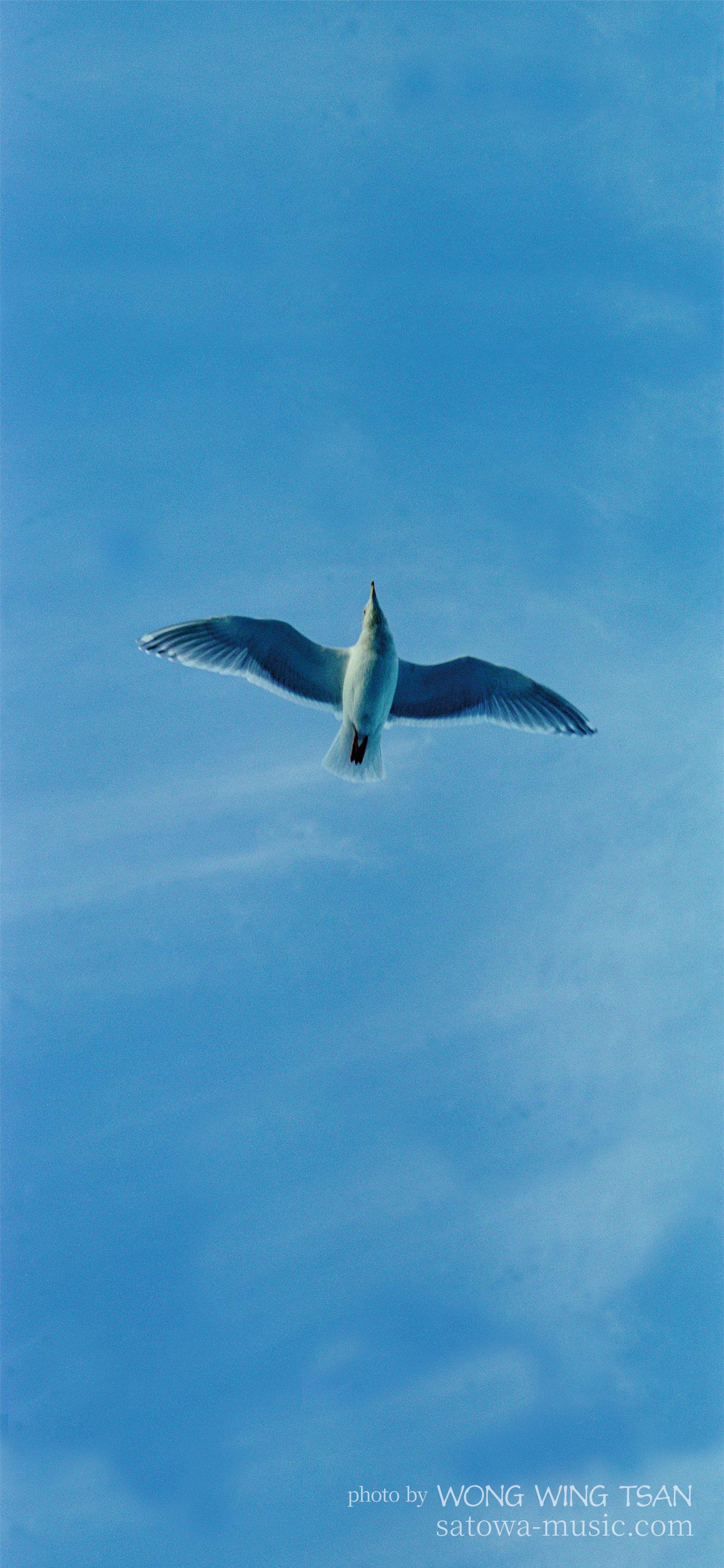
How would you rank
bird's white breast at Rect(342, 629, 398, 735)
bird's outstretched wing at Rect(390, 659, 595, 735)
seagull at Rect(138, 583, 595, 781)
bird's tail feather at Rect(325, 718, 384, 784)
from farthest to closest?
1. bird's outstretched wing at Rect(390, 659, 595, 735)
2. bird's tail feather at Rect(325, 718, 384, 784)
3. seagull at Rect(138, 583, 595, 781)
4. bird's white breast at Rect(342, 629, 398, 735)

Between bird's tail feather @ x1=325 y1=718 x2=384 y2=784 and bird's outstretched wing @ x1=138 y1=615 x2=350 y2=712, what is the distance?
0.26 metres

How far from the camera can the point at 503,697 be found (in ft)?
34.3

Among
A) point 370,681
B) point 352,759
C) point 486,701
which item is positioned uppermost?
point 486,701

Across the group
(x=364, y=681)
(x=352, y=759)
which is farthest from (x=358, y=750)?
(x=364, y=681)

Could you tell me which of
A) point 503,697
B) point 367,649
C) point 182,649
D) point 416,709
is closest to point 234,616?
point 182,649

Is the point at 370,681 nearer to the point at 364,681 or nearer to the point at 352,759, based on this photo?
the point at 364,681

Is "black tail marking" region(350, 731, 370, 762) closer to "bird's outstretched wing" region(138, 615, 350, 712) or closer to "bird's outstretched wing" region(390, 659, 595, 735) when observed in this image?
"bird's outstretched wing" region(138, 615, 350, 712)

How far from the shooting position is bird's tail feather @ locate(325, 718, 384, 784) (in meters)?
9.91

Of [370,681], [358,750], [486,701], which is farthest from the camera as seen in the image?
[486,701]

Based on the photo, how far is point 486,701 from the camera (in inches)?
411

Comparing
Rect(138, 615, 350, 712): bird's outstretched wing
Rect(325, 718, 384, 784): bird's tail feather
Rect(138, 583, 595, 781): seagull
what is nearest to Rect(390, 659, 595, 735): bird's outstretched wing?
Rect(138, 583, 595, 781): seagull

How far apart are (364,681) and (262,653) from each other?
0.93 m

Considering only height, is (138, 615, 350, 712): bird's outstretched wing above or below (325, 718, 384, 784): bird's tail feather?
above

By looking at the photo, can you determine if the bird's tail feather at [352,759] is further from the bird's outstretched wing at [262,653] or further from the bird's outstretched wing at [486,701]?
the bird's outstretched wing at [486,701]
